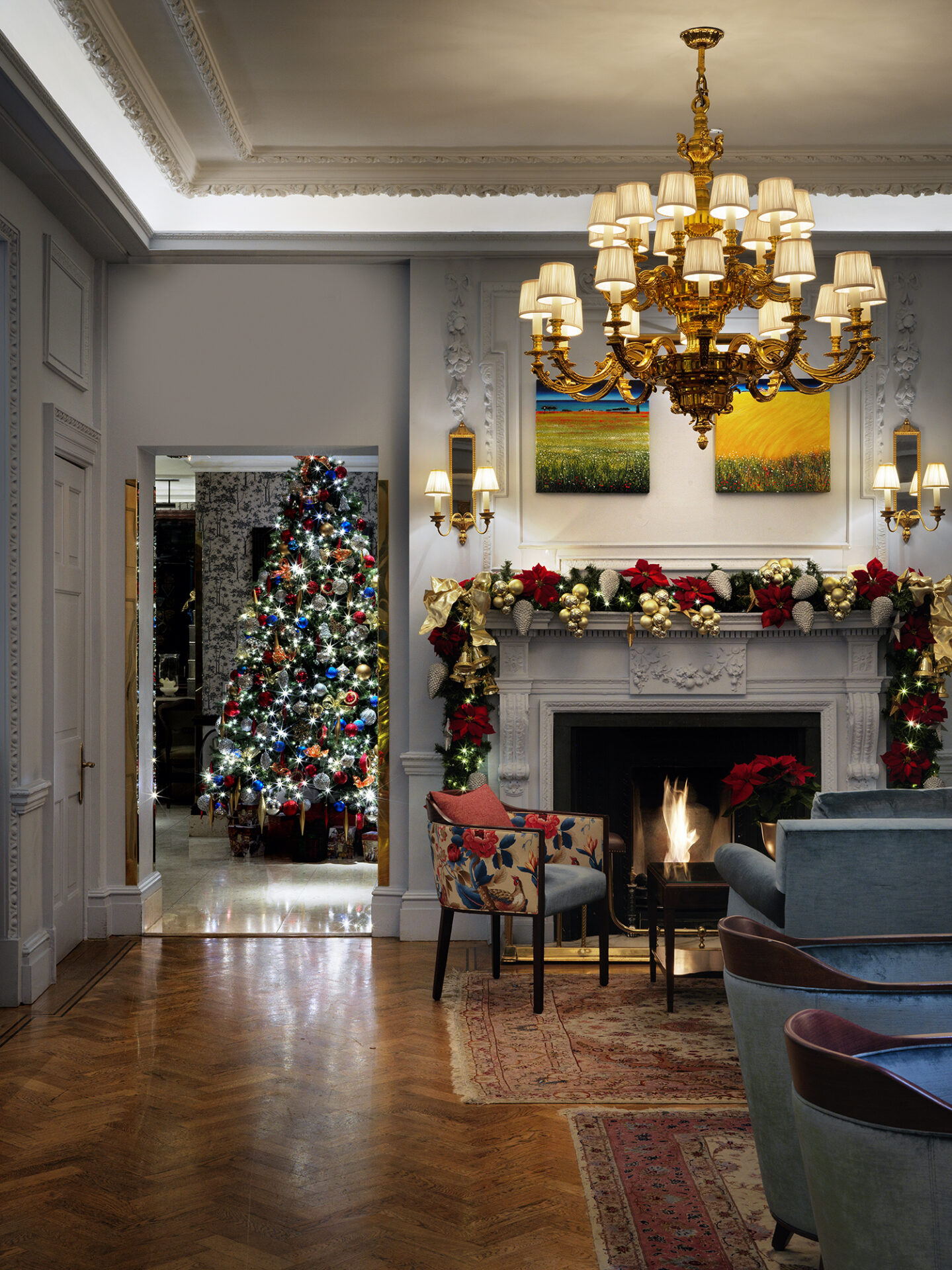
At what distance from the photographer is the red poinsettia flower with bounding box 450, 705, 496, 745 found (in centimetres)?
548

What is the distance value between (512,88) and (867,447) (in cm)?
253

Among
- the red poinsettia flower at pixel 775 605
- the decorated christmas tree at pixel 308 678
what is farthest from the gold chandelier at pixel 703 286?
the decorated christmas tree at pixel 308 678

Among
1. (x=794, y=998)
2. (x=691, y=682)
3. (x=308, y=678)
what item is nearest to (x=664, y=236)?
(x=794, y=998)

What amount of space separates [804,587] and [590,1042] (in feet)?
8.00

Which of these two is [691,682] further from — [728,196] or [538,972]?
[728,196]

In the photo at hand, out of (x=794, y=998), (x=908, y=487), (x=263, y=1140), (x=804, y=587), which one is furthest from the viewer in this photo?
(x=908, y=487)

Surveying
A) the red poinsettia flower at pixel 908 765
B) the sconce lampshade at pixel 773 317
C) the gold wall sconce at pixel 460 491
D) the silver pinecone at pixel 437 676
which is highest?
the sconce lampshade at pixel 773 317

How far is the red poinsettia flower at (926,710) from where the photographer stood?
5434 millimetres

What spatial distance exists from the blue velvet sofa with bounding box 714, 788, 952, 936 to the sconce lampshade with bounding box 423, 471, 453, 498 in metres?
2.70

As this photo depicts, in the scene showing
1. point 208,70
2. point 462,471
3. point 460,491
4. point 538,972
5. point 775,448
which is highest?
point 208,70

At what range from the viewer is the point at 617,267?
3.46 metres

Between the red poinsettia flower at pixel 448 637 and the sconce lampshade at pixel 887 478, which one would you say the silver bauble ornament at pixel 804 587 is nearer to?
the sconce lampshade at pixel 887 478

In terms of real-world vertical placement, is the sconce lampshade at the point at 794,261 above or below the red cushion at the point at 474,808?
above

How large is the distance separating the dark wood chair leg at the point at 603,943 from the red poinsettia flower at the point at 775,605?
62.6 inches
